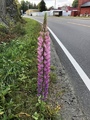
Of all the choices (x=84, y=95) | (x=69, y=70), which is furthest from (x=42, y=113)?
(x=69, y=70)

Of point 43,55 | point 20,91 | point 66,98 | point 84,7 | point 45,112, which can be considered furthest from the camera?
point 84,7

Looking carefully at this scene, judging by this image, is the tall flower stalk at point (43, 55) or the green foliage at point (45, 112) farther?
the green foliage at point (45, 112)

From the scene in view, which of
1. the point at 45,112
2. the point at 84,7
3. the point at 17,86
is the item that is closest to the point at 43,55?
the point at 45,112

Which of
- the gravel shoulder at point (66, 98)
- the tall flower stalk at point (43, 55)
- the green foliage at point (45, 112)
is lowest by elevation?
the gravel shoulder at point (66, 98)

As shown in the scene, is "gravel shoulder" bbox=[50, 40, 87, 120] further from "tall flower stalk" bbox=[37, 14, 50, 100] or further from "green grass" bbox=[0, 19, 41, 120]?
"tall flower stalk" bbox=[37, 14, 50, 100]

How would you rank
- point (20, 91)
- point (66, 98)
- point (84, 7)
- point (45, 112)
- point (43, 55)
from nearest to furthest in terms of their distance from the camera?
1. point (43, 55)
2. point (45, 112)
3. point (66, 98)
4. point (20, 91)
5. point (84, 7)

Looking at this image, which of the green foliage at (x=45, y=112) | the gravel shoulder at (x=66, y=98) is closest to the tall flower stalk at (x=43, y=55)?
the green foliage at (x=45, y=112)

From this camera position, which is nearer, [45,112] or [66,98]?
[45,112]

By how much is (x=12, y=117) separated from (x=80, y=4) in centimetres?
7284

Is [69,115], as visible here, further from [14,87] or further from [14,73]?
[14,73]

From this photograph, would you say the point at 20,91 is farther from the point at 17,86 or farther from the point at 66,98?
the point at 66,98

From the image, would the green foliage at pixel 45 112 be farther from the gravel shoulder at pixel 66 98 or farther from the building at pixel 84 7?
the building at pixel 84 7

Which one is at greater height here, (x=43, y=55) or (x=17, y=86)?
(x=43, y=55)

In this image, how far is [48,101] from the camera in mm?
3545
